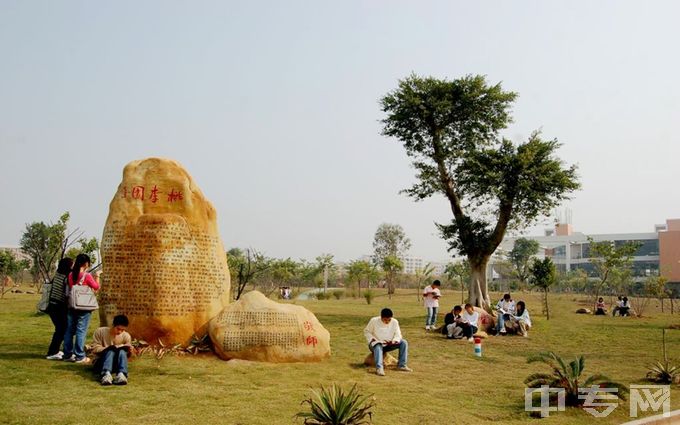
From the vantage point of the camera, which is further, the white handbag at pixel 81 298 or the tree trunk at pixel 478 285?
the tree trunk at pixel 478 285

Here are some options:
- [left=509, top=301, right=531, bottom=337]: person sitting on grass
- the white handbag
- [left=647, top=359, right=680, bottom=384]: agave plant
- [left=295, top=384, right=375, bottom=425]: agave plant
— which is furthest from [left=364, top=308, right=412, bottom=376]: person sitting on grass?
[left=509, top=301, right=531, bottom=337]: person sitting on grass

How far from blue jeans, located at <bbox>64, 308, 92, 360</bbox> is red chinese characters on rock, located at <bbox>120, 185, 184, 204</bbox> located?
280 centimetres

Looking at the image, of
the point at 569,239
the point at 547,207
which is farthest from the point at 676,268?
the point at 547,207

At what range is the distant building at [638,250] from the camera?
67438mm

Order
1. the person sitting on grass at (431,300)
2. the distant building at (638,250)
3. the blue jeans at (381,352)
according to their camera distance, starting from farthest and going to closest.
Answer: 1. the distant building at (638,250)
2. the person sitting on grass at (431,300)
3. the blue jeans at (381,352)

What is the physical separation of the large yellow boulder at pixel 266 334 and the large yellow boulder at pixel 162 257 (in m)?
0.72

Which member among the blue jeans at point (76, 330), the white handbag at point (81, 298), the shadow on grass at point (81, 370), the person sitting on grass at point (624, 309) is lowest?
the person sitting on grass at point (624, 309)

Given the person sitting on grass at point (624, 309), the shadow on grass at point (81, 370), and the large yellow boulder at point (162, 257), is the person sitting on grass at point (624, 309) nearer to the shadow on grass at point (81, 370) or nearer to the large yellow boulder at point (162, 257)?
the large yellow boulder at point (162, 257)

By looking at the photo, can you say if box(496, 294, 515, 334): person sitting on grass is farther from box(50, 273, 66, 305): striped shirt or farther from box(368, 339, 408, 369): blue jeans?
box(50, 273, 66, 305): striped shirt

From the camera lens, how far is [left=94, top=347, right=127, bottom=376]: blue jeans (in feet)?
25.3

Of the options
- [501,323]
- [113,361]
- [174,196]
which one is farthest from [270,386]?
[501,323]

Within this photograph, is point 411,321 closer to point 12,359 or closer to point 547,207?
point 547,207

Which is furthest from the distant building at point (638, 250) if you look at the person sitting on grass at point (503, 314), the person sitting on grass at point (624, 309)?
the person sitting on grass at point (503, 314)

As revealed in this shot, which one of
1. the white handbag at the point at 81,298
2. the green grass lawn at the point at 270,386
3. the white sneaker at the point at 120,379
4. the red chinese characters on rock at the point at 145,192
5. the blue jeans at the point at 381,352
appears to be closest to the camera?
the green grass lawn at the point at 270,386
